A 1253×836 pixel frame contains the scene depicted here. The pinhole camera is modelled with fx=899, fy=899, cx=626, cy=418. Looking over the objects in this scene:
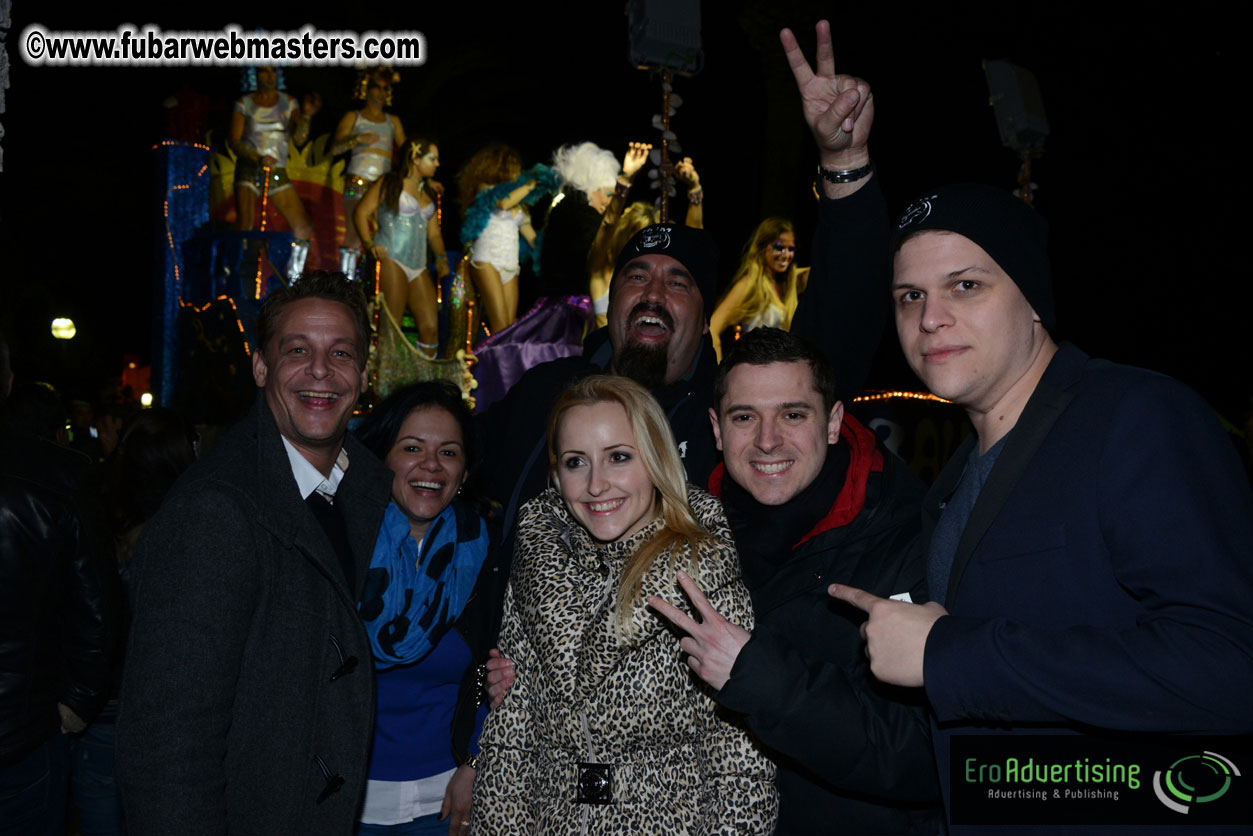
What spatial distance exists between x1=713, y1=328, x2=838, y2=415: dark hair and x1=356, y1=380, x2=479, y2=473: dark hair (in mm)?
1033

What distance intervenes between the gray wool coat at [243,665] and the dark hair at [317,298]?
1.02ft

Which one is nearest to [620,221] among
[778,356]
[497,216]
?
[497,216]

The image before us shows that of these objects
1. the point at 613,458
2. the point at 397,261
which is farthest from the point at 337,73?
the point at 613,458

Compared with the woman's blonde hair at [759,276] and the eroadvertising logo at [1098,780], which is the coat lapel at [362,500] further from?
the woman's blonde hair at [759,276]

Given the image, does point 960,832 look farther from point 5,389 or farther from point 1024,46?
point 1024,46

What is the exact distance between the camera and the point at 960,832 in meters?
1.75

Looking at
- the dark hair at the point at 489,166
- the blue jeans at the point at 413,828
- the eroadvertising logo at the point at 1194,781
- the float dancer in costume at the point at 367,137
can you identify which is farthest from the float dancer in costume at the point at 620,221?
the eroadvertising logo at the point at 1194,781

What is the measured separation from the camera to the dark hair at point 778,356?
2.38 meters

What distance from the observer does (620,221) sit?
7.62 m

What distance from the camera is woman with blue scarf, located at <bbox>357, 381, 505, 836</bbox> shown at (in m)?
2.71

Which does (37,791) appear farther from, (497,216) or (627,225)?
(497,216)

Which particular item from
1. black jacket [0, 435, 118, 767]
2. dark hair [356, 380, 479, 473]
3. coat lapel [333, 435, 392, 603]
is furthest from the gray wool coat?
black jacket [0, 435, 118, 767]

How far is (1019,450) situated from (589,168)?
26.3 feet

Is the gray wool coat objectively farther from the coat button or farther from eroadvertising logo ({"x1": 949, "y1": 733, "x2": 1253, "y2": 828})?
eroadvertising logo ({"x1": 949, "y1": 733, "x2": 1253, "y2": 828})
